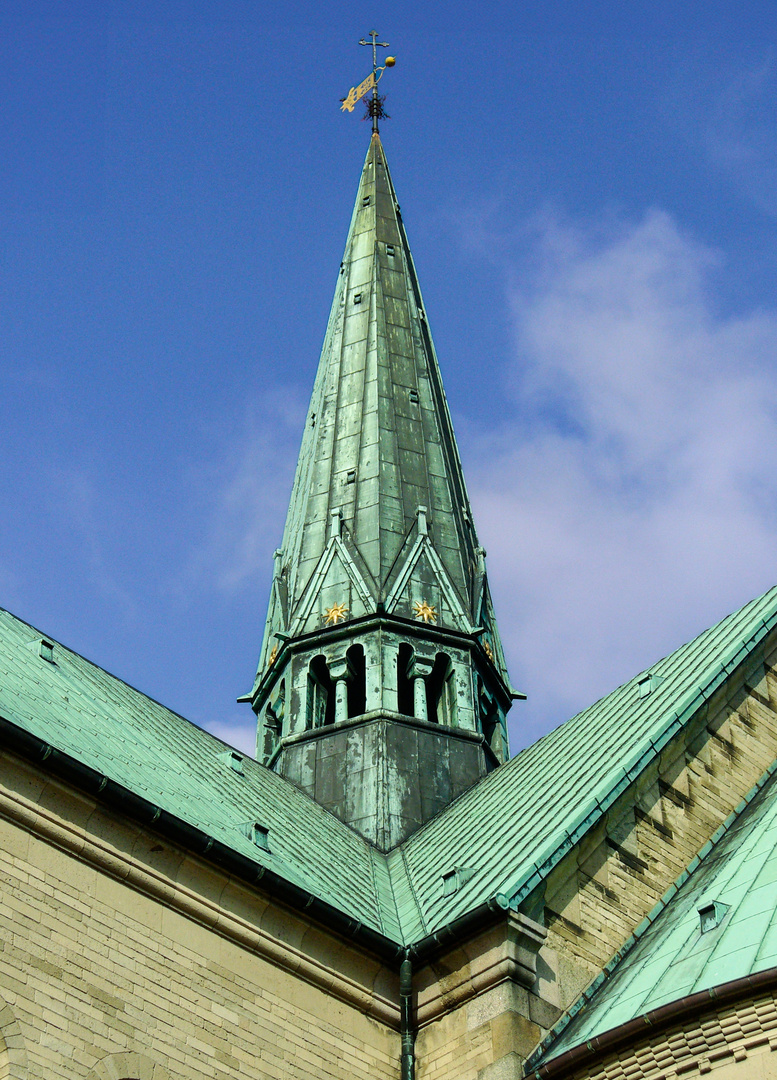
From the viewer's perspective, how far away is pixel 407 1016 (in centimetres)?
1591

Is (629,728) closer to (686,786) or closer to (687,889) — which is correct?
(686,786)

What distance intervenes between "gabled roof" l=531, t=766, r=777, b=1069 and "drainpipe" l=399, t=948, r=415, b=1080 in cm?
151

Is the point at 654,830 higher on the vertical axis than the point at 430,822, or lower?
lower

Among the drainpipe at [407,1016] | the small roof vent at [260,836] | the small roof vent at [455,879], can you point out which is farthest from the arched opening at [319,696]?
the drainpipe at [407,1016]

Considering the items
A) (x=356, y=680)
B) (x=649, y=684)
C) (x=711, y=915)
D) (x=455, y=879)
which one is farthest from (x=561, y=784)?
(x=356, y=680)

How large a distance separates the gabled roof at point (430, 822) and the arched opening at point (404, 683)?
72.9 inches

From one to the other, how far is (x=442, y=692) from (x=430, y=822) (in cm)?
319

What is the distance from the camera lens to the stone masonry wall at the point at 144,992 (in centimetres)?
1323

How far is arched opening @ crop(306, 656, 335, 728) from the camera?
81.1 ft

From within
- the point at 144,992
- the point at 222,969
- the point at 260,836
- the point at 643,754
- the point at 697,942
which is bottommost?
the point at 144,992

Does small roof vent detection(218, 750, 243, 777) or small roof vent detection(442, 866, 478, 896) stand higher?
small roof vent detection(218, 750, 243, 777)

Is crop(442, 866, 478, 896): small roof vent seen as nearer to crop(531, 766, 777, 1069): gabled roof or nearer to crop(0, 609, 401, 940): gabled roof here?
crop(0, 609, 401, 940): gabled roof

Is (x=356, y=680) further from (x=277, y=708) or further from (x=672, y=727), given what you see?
(x=672, y=727)

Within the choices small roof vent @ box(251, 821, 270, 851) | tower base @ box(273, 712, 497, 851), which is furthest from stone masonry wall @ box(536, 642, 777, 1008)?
tower base @ box(273, 712, 497, 851)
